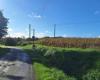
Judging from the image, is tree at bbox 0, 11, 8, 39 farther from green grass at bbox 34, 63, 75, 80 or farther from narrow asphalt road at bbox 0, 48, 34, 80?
green grass at bbox 34, 63, 75, 80

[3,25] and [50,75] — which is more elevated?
[3,25]

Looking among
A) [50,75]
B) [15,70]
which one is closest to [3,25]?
[15,70]

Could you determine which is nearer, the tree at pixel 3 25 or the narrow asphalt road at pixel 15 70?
the narrow asphalt road at pixel 15 70

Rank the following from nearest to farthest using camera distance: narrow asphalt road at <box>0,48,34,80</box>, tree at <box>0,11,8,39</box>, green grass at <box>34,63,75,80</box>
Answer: green grass at <box>34,63,75,80</box>
narrow asphalt road at <box>0,48,34,80</box>
tree at <box>0,11,8,39</box>

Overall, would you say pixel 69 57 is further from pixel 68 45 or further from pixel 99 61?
pixel 68 45

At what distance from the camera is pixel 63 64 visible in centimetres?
3231

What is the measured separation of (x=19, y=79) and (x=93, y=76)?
16.3 feet

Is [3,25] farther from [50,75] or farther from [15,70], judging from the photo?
[50,75]

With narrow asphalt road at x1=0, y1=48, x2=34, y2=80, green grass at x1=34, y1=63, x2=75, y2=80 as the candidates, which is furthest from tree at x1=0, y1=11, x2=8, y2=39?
green grass at x1=34, y1=63, x2=75, y2=80

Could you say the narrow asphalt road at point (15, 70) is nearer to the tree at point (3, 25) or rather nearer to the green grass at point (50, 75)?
the green grass at point (50, 75)

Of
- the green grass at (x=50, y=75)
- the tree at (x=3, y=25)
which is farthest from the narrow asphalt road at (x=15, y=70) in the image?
the tree at (x=3, y=25)

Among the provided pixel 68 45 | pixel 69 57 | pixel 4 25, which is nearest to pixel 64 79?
pixel 69 57

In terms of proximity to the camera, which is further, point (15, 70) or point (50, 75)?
point (15, 70)

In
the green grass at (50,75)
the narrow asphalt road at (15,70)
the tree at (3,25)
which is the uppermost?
the tree at (3,25)
